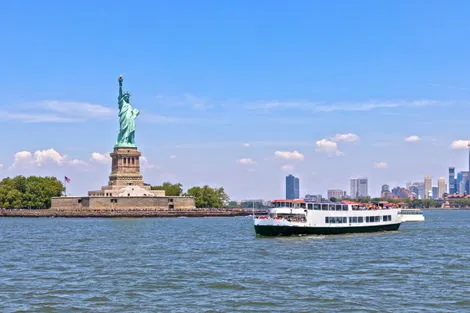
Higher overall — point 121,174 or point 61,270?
point 121,174

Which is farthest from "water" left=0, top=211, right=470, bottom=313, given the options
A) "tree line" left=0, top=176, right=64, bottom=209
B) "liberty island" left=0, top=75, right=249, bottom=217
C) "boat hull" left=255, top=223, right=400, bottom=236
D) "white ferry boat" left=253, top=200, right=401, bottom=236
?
"tree line" left=0, top=176, right=64, bottom=209

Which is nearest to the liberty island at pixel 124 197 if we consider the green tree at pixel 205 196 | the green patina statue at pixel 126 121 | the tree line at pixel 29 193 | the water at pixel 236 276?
the green patina statue at pixel 126 121

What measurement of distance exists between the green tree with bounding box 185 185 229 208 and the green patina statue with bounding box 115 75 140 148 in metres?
27.5

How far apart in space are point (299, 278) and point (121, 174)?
111188 millimetres

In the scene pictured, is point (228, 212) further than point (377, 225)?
Yes

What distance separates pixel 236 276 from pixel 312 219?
107ft

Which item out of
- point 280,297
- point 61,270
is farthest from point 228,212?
point 280,297

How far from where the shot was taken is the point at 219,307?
32.8 m

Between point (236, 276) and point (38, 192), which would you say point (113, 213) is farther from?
point (236, 276)

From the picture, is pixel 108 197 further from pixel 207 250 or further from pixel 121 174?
pixel 207 250

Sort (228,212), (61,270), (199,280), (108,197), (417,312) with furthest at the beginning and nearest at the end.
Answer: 1. (228,212)
2. (108,197)
3. (61,270)
4. (199,280)
5. (417,312)

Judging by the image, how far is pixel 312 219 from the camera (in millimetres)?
73938

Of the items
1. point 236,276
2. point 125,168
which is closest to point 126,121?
point 125,168

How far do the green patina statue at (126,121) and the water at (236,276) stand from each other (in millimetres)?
86010
